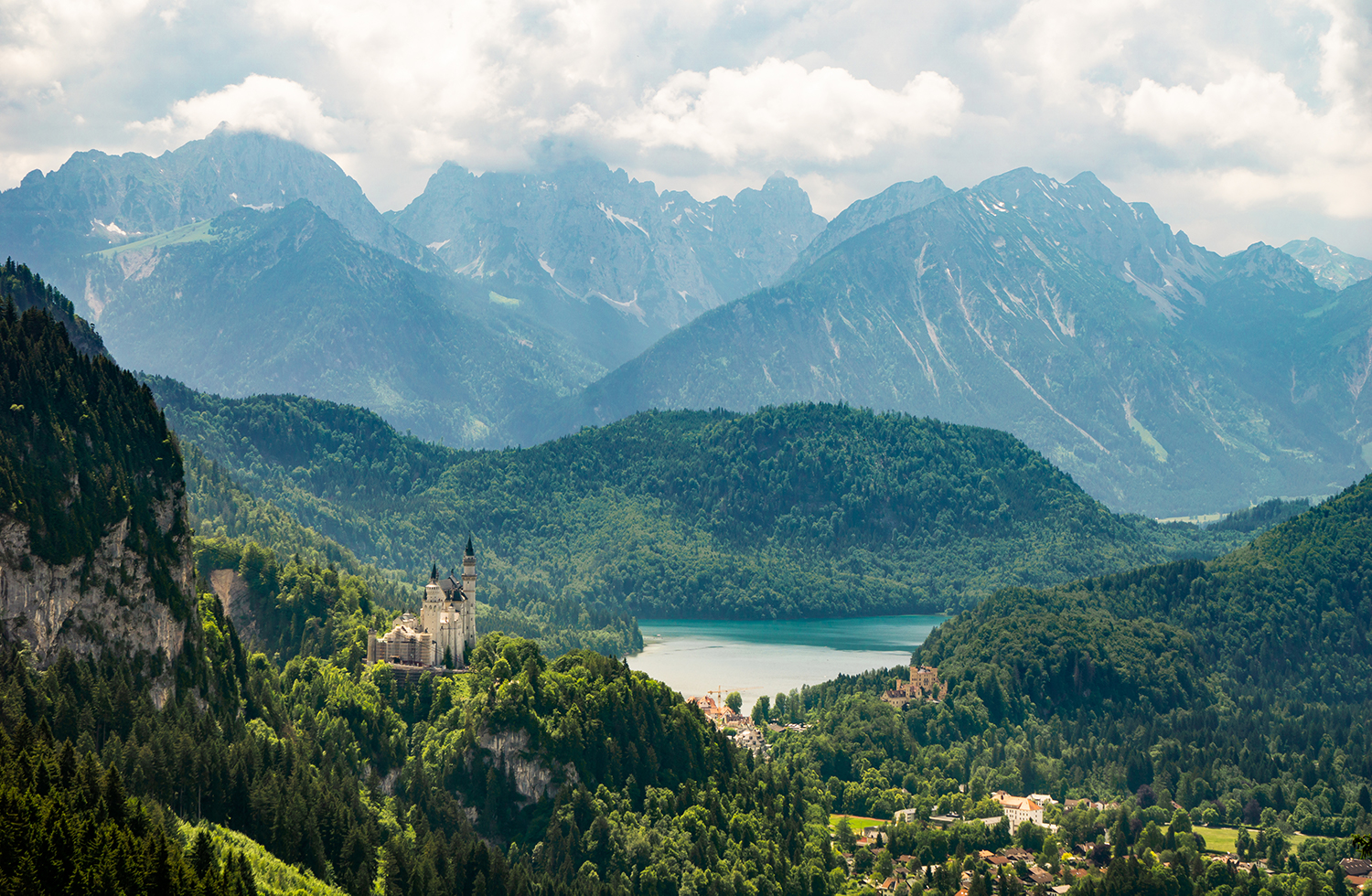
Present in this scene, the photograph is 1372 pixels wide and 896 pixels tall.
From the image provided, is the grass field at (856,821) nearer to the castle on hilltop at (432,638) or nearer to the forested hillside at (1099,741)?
the forested hillside at (1099,741)

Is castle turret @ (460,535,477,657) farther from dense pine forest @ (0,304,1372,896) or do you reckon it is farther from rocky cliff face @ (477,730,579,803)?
rocky cliff face @ (477,730,579,803)

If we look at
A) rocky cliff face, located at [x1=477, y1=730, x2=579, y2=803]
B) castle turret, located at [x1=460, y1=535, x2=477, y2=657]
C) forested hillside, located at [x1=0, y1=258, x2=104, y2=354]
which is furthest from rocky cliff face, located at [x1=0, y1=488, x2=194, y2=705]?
forested hillside, located at [x1=0, y1=258, x2=104, y2=354]

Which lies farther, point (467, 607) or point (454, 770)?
point (467, 607)

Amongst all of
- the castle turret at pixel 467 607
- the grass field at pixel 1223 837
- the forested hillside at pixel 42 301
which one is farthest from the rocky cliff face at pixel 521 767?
the forested hillside at pixel 42 301

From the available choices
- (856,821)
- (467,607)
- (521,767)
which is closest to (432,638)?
(467,607)

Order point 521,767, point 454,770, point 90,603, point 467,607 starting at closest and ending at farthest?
point 90,603
point 454,770
point 521,767
point 467,607

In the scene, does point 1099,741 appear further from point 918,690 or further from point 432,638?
point 432,638

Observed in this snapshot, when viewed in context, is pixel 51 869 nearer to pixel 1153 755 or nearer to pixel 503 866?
pixel 503 866

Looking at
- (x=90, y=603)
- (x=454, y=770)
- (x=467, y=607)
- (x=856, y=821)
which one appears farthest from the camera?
(x=467, y=607)
